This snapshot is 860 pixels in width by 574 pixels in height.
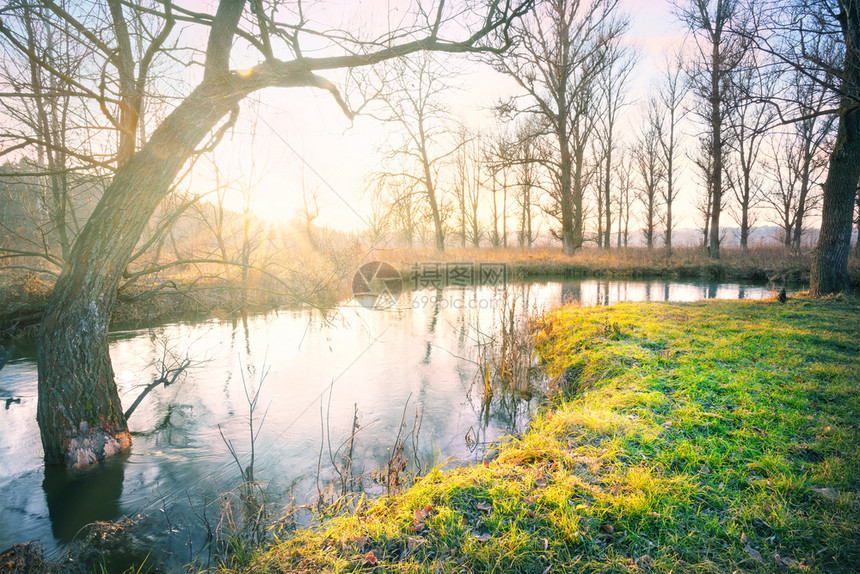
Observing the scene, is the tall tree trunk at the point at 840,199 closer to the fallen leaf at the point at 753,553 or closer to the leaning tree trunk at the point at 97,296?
the fallen leaf at the point at 753,553

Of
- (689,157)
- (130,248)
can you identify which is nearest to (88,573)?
(130,248)

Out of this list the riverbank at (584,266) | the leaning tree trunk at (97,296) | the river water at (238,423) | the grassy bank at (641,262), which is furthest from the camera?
the grassy bank at (641,262)

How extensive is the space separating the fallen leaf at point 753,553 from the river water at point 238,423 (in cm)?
205

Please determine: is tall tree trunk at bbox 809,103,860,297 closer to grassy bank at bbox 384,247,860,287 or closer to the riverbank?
the riverbank

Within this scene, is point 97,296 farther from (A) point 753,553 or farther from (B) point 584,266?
(B) point 584,266

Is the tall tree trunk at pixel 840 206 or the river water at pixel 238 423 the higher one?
the tall tree trunk at pixel 840 206

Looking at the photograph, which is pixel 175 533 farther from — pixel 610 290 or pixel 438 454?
pixel 610 290

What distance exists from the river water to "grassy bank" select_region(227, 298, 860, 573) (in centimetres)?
86

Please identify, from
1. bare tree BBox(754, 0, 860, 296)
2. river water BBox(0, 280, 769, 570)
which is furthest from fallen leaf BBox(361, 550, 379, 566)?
bare tree BBox(754, 0, 860, 296)

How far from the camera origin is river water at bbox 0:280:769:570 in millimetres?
3090

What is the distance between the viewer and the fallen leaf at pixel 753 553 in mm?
1827

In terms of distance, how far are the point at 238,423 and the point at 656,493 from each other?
4464mm

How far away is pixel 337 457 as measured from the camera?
149 inches

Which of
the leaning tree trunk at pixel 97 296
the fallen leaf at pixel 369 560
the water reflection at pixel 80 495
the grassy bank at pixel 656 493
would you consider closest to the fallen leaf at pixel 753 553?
the grassy bank at pixel 656 493
